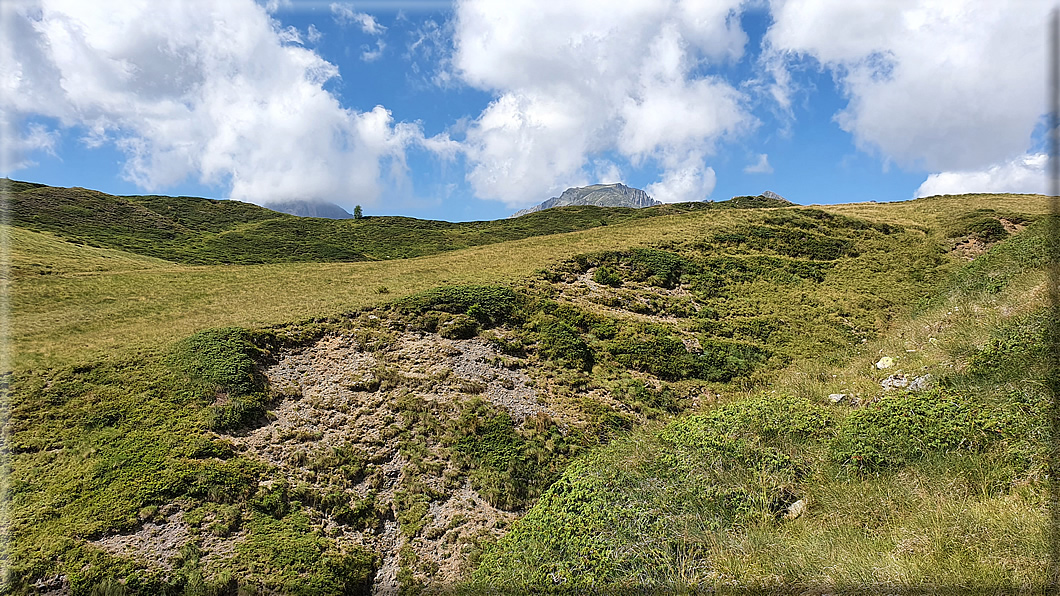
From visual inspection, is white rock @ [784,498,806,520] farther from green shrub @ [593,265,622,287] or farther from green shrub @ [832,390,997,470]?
green shrub @ [593,265,622,287]

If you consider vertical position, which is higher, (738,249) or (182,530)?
(738,249)

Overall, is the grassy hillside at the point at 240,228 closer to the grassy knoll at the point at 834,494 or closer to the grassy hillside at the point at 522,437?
the grassy hillside at the point at 522,437

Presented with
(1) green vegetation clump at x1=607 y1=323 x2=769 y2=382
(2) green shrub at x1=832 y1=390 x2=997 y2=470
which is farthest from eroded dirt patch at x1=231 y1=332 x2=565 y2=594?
(2) green shrub at x1=832 y1=390 x2=997 y2=470

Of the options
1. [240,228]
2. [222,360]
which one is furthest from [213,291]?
[240,228]

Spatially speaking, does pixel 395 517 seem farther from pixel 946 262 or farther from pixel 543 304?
pixel 946 262

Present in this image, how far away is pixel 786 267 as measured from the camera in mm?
33500

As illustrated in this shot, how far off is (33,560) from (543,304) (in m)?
19.1

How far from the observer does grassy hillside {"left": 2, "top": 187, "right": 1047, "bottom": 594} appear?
25.2 ft

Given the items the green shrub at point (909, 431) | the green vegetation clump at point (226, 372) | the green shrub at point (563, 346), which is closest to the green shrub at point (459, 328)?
the green shrub at point (563, 346)

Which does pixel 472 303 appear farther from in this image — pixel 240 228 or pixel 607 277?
pixel 240 228

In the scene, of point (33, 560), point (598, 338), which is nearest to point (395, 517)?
point (33, 560)

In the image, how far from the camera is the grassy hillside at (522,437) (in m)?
7.67

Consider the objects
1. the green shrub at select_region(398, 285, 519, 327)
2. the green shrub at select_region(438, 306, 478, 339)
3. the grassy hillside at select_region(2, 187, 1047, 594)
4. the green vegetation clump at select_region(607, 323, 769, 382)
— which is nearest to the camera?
the grassy hillside at select_region(2, 187, 1047, 594)

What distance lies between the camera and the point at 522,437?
15281 mm
